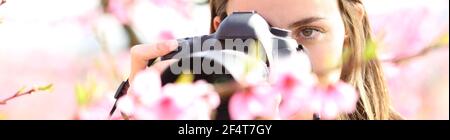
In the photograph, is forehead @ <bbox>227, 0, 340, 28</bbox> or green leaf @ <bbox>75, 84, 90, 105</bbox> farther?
forehead @ <bbox>227, 0, 340, 28</bbox>

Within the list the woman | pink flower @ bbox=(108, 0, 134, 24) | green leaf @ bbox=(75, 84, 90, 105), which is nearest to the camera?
green leaf @ bbox=(75, 84, 90, 105)

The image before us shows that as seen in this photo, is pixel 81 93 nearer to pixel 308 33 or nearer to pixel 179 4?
pixel 308 33

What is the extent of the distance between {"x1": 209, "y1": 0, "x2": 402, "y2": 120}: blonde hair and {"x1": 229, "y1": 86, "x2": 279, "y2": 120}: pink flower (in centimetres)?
14

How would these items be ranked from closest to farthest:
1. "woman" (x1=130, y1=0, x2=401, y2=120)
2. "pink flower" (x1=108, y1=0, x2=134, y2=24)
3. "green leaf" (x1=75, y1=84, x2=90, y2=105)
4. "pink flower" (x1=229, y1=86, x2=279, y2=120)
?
"green leaf" (x1=75, y1=84, x2=90, y2=105), "pink flower" (x1=229, y1=86, x2=279, y2=120), "woman" (x1=130, y1=0, x2=401, y2=120), "pink flower" (x1=108, y1=0, x2=134, y2=24)

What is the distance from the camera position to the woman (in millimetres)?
915

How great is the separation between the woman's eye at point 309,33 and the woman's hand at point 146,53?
176 mm

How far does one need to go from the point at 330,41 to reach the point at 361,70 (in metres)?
0.10

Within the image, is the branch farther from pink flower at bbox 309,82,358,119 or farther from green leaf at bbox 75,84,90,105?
pink flower at bbox 309,82,358,119

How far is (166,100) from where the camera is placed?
0.81 m

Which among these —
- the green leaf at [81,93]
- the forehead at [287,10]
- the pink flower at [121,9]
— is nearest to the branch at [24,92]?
the green leaf at [81,93]

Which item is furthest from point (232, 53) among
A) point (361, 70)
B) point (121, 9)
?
point (121, 9)

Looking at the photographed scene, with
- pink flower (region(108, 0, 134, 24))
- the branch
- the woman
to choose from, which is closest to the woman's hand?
the woman

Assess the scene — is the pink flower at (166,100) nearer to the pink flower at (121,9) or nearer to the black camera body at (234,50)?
the black camera body at (234,50)
